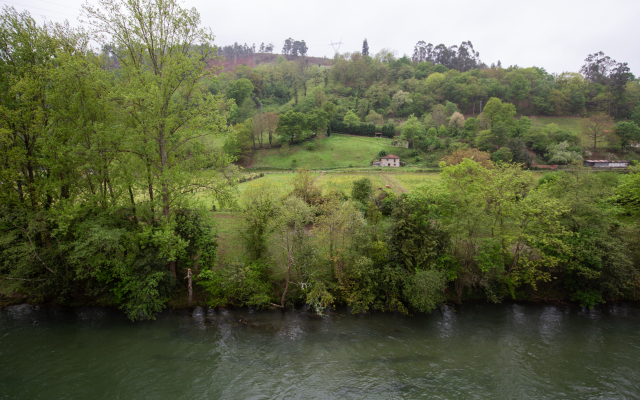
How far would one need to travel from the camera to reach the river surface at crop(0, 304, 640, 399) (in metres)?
14.0

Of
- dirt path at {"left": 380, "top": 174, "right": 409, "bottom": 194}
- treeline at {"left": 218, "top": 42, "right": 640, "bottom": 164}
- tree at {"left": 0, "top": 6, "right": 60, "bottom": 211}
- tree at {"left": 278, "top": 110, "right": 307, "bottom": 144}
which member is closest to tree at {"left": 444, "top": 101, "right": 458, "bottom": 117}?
treeline at {"left": 218, "top": 42, "right": 640, "bottom": 164}

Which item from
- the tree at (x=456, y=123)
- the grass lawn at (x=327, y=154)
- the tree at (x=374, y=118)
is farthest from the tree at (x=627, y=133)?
the tree at (x=374, y=118)

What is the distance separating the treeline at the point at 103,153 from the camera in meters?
17.0

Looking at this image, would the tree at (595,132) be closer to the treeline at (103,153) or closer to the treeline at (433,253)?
the treeline at (433,253)

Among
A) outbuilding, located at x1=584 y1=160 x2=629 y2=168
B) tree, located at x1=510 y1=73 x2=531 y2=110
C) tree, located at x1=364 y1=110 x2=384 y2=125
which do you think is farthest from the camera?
tree, located at x1=510 y1=73 x2=531 y2=110

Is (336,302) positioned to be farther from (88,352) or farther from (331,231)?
(88,352)

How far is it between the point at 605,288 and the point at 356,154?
57.1 m

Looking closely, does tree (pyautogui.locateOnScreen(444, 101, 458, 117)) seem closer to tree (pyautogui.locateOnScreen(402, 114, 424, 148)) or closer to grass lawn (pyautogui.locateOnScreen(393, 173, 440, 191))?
tree (pyautogui.locateOnScreen(402, 114, 424, 148))

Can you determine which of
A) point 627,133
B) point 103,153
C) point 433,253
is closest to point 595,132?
point 627,133

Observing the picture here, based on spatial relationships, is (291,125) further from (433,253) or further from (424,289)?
(424,289)

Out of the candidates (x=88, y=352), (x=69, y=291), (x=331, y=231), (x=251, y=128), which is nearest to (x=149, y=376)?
(x=88, y=352)

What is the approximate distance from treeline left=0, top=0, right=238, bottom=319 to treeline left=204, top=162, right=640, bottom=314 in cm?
430

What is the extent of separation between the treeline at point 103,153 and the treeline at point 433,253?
4.30 meters

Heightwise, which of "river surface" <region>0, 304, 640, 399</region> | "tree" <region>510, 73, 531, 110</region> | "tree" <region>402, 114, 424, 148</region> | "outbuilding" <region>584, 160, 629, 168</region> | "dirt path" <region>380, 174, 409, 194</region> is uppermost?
"tree" <region>510, 73, 531, 110</region>
